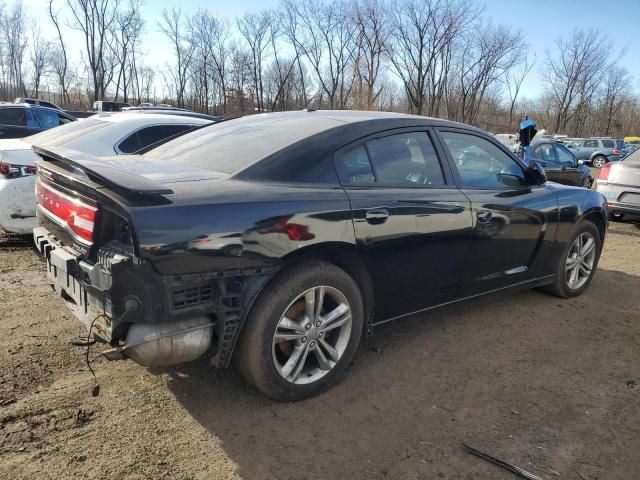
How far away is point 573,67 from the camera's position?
5503 centimetres

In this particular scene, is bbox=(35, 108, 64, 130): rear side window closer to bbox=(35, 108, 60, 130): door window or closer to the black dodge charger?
bbox=(35, 108, 60, 130): door window

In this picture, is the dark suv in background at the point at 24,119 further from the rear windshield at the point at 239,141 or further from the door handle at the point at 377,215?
the door handle at the point at 377,215

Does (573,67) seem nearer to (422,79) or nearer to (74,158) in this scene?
(422,79)

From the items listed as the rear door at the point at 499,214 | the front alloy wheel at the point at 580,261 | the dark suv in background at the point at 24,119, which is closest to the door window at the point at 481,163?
the rear door at the point at 499,214

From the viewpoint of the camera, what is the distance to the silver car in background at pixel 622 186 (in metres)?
7.80

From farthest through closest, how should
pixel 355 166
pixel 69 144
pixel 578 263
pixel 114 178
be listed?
pixel 69 144 < pixel 578 263 < pixel 355 166 < pixel 114 178

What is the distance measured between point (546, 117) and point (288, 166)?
7237 centimetres

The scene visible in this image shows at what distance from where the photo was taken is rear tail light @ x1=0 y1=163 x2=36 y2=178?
5.05 meters

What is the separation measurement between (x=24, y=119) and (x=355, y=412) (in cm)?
1053

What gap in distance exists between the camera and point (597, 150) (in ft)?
92.4

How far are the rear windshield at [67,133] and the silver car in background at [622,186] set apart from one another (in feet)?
25.3

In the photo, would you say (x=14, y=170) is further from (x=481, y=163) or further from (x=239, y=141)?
(x=481, y=163)

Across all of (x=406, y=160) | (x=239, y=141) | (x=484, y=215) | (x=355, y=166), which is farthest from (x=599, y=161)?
(x=239, y=141)

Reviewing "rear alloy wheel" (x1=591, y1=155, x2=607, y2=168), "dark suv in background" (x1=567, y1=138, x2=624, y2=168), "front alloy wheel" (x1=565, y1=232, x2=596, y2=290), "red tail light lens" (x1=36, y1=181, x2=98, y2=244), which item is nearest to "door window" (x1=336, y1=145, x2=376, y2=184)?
"red tail light lens" (x1=36, y1=181, x2=98, y2=244)
